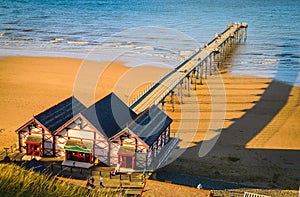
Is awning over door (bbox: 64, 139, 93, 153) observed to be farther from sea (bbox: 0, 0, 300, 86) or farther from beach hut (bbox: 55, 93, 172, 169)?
sea (bbox: 0, 0, 300, 86)

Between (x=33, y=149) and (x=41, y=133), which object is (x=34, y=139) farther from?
(x=33, y=149)

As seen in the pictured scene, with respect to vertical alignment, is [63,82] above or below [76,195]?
below

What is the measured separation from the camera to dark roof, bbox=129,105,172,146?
18.7m

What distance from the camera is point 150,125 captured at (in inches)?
781

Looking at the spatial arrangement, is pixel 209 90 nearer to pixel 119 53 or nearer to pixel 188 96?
pixel 188 96

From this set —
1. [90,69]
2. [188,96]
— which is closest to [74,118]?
[188,96]

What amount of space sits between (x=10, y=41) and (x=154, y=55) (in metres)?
19.4

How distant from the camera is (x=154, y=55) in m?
45.2

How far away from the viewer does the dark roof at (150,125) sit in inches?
737

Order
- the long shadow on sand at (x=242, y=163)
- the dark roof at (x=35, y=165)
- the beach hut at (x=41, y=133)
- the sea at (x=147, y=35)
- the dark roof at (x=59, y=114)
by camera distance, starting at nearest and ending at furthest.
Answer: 1. the dark roof at (x=35, y=165)
2. the long shadow on sand at (x=242, y=163)
3. the beach hut at (x=41, y=133)
4. the dark roof at (x=59, y=114)
5. the sea at (x=147, y=35)

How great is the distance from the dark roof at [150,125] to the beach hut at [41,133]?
132 inches

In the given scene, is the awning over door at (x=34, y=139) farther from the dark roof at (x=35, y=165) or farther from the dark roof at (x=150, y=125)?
the dark roof at (x=150, y=125)

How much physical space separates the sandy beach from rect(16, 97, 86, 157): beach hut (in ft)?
7.57

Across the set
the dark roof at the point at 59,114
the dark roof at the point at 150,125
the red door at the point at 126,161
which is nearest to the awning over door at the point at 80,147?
the dark roof at the point at 59,114
